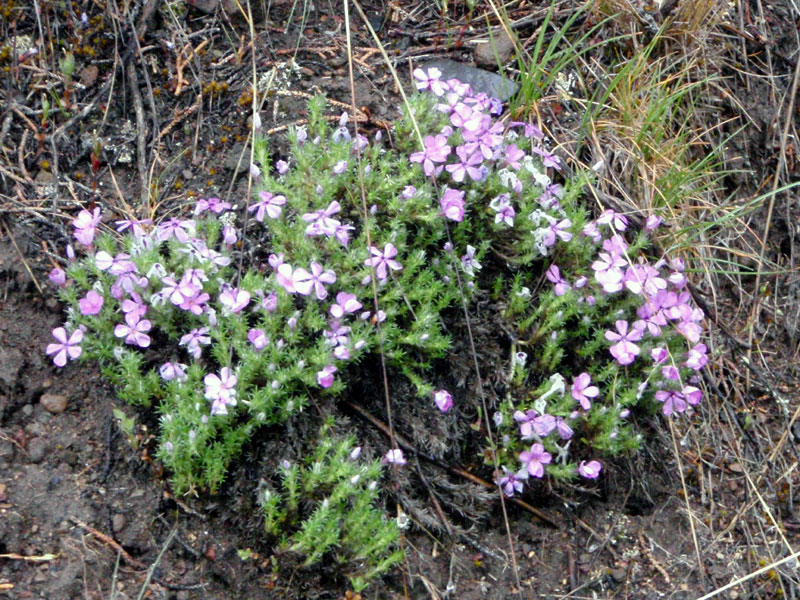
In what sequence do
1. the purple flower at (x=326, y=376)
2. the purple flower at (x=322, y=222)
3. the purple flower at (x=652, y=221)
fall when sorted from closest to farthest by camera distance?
the purple flower at (x=326, y=376), the purple flower at (x=322, y=222), the purple flower at (x=652, y=221)

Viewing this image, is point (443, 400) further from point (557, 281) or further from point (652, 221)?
point (652, 221)

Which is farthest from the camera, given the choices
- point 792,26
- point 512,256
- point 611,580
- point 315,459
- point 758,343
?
point 792,26

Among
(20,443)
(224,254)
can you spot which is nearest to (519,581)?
(224,254)

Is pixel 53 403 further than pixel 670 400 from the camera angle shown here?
No

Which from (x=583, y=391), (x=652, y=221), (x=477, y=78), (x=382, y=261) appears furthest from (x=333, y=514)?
(x=477, y=78)

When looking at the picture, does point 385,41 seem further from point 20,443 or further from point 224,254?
point 20,443

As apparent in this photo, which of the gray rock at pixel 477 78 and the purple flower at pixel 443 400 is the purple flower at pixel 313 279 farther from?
the gray rock at pixel 477 78

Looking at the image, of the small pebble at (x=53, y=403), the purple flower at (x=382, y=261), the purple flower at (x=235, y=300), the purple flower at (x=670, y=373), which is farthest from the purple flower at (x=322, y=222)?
the purple flower at (x=670, y=373)
